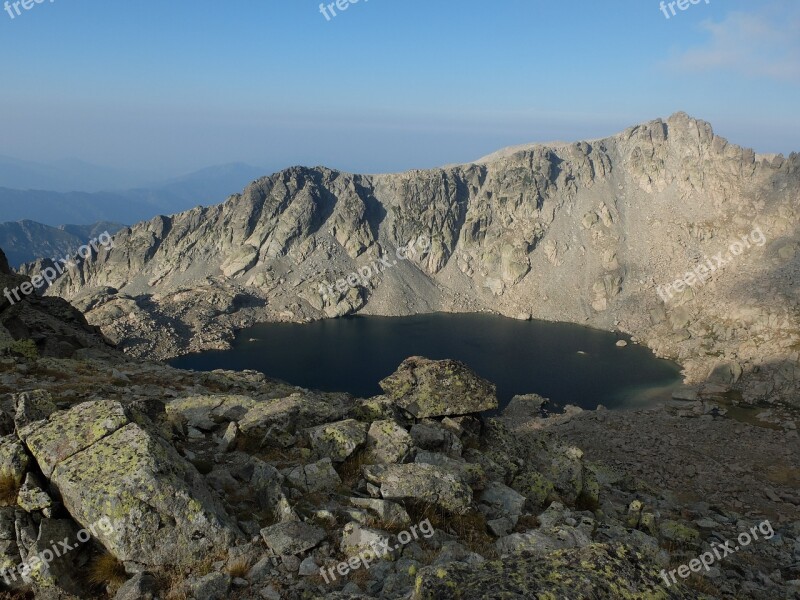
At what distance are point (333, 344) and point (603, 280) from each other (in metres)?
78.7

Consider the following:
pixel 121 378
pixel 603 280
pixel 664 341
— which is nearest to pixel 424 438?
pixel 121 378

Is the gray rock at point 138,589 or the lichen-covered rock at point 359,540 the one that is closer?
the gray rock at point 138,589

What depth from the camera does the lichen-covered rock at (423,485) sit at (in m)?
13.2

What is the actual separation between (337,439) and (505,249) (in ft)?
483

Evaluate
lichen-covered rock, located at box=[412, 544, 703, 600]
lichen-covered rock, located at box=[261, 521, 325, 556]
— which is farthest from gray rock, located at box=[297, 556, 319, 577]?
lichen-covered rock, located at box=[412, 544, 703, 600]

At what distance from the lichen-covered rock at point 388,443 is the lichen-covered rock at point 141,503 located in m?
6.09

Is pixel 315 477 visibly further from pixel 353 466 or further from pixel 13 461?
pixel 13 461

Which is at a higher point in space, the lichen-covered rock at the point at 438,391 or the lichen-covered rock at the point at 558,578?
the lichen-covered rock at the point at 558,578

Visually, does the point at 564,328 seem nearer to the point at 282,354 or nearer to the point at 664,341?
the point at 664,341

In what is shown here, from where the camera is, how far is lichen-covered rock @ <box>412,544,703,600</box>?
22.4 ft

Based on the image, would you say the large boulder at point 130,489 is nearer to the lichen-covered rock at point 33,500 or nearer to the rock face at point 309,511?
the rock face at point 309,511

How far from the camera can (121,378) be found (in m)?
26.8

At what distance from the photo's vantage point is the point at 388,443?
15.9m

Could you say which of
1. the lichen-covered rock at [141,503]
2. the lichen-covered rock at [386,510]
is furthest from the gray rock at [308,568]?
the lichen-covered rock at [386,510]
